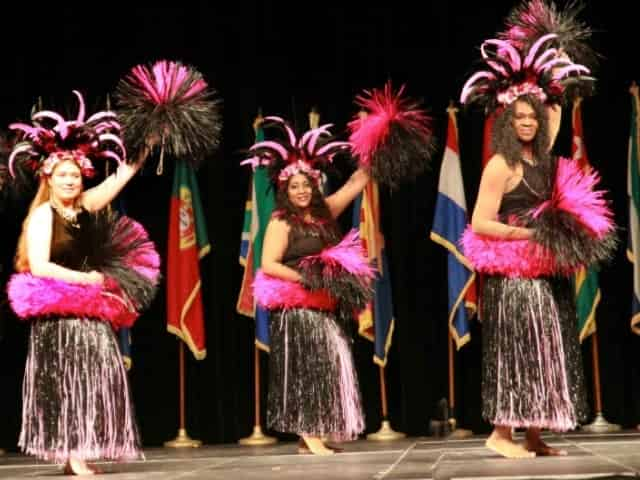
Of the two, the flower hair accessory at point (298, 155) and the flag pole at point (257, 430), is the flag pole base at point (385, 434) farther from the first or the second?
the flower hair accessory at point (298, 155)

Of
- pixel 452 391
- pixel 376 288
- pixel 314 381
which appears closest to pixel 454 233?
pixel 376 288

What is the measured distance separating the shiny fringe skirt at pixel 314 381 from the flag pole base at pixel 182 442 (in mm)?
1676

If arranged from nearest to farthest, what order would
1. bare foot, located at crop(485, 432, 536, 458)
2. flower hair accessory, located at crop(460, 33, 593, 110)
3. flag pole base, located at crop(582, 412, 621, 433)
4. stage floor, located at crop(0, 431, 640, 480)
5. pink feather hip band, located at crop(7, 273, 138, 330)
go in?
1. stage floor, located at crop(0, 431, 640, 480)
2. bare foot, located at crop(485, 432, 536, 458)
3. flower hair accessory, located at crop(460, 33, 593, 110)
4. pink feather hip band, located at crop(7, 273, 138, 330)
5. flag pole base, located at crop(582, 412, 621, 433)

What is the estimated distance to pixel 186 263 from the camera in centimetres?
684

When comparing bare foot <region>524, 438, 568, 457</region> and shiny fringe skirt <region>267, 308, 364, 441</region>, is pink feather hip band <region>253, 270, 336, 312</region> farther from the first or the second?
bare foot <region>524, 438, 568, 457</region>

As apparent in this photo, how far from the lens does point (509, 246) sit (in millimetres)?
4004

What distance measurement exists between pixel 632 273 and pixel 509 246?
3120mm

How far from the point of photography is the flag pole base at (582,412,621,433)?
631cm

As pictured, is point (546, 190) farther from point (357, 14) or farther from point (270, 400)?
point (357, 14)

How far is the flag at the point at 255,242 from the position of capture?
22.1 feet

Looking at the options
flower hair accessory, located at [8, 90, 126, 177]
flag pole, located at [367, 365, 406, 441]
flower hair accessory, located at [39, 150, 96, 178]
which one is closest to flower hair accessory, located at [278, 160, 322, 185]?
flower hair accessory, located at [8, 90, 126, 177]

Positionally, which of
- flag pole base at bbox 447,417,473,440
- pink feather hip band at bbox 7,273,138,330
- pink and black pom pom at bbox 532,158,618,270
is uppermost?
pink and black pom pom at bbox 532,158,618,270

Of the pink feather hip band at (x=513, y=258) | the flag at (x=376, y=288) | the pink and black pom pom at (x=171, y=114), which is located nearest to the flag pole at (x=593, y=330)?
the flag at (x=376, y=288)

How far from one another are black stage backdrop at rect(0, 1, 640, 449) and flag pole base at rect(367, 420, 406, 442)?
0.20 metres
